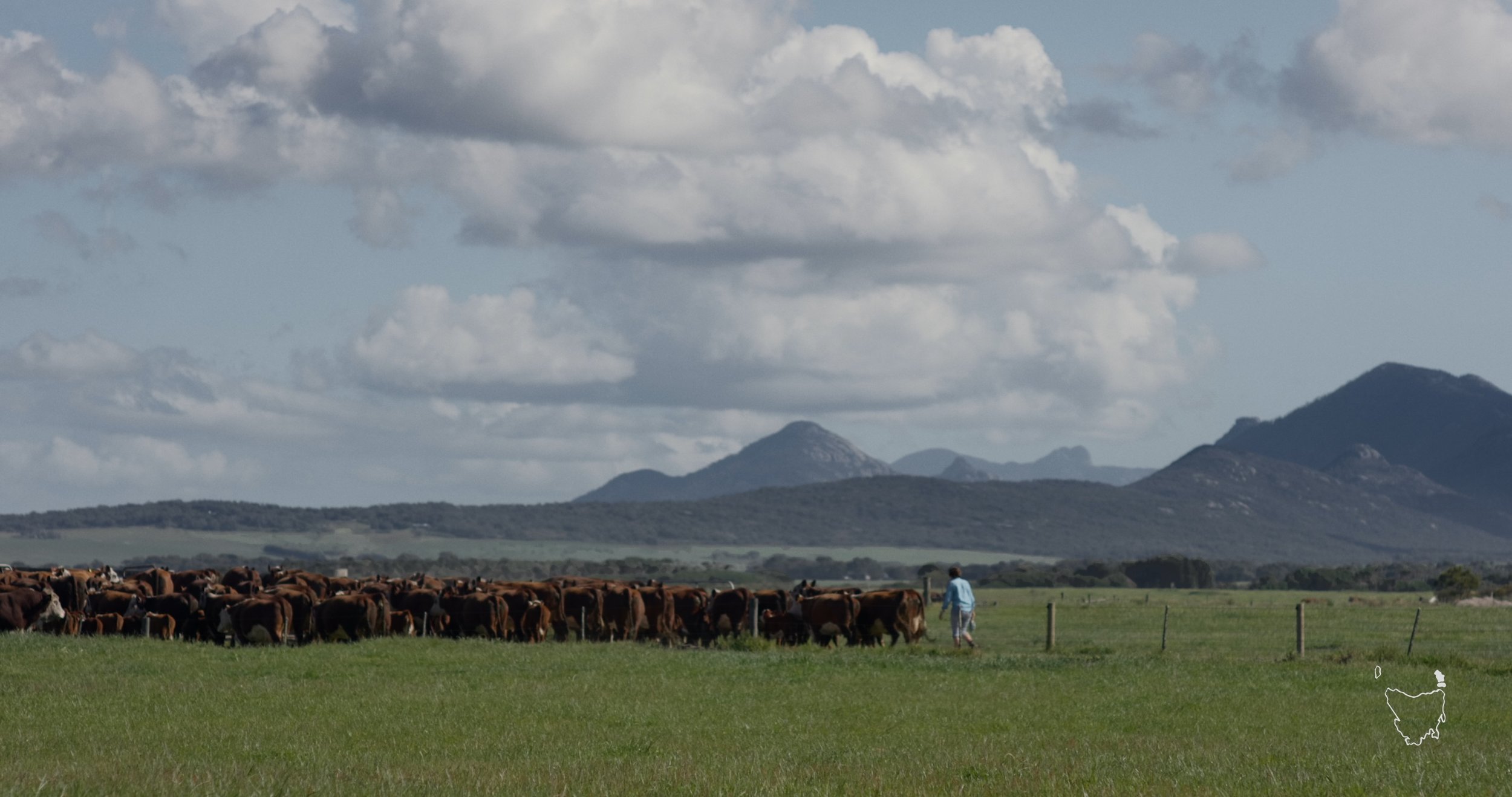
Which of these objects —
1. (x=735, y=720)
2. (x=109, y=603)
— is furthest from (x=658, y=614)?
(x=735, y=720)

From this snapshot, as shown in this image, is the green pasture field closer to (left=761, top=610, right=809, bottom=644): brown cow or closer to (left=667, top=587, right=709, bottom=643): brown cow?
(left=761, top=610, right=809, bottom=644): brown cow

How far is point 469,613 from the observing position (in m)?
40.2

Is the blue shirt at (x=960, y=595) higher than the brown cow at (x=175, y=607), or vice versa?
the blue shirt at (x=960, y=595)

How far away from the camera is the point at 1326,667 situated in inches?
1158

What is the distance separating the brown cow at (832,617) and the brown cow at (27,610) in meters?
17.8

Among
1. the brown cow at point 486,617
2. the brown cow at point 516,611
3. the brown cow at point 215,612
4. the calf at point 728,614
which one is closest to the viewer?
the brown cow at point 215,612

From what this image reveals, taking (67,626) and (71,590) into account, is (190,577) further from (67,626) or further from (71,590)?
(67,626)

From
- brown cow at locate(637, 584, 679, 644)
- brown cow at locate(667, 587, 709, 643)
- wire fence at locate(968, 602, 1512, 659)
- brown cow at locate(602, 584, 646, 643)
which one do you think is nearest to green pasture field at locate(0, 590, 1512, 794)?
wire fence at locate(968, 602, 1512, 659)

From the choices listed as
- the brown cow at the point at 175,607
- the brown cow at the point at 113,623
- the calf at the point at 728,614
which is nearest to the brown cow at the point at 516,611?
the calf at the point at 728,614

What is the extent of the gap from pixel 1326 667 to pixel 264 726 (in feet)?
60.8

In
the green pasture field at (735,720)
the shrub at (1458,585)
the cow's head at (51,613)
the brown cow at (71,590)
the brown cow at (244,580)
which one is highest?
the shrub at (1458,585)

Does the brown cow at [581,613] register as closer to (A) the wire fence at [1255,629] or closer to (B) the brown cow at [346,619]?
(B) the brown cow at [346,619]

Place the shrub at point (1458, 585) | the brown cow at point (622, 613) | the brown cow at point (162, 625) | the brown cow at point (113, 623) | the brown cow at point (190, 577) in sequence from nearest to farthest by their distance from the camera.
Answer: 1. the brown cow at point (162, 625)
2. the brown cow at point (113, 623)
3. the brown cow at point (622, 613)
4. the brown cow at point (190, 577)
5. the shrub at point (1458, 585)

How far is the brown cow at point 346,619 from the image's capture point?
123ft
